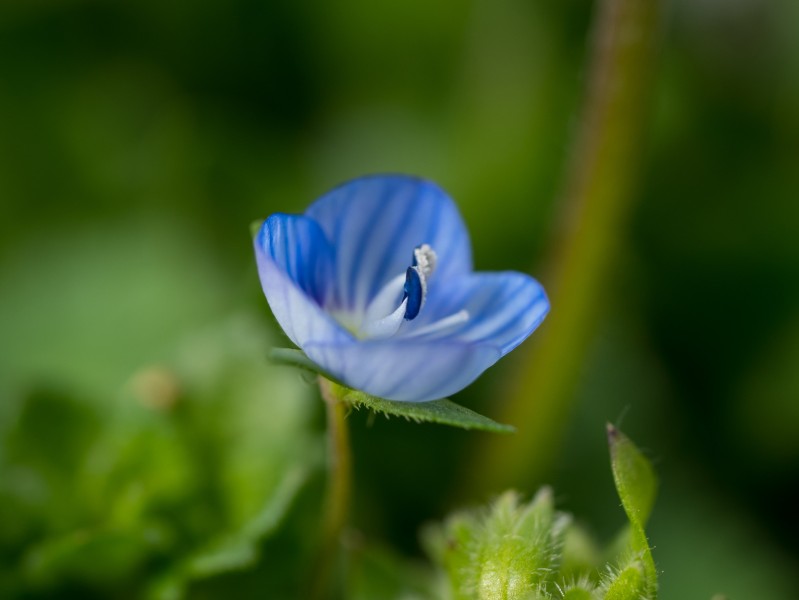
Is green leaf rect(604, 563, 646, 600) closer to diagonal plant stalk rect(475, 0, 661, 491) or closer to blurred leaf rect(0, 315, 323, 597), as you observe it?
blurred leaf rect(0, 315, 323, 597)

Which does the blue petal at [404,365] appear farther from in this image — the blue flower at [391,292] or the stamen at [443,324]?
the stamen at [443,324]

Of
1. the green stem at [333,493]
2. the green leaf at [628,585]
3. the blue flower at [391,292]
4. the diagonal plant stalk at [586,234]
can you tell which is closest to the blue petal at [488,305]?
the blue flower at [391,292]

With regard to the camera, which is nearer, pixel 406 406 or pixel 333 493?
pixel 406 406

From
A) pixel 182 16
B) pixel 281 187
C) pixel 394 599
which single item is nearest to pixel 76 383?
pixel 281 187

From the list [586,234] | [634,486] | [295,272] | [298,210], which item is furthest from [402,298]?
[298,210]

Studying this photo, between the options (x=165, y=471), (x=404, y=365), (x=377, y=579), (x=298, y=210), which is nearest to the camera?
(x=404, y=365)

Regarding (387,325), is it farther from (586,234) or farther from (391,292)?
(586,234)

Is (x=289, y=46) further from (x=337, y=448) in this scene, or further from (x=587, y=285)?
(x=337, y=448)
